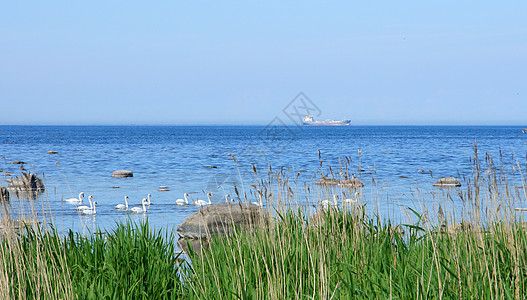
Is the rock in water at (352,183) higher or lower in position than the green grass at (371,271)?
higher

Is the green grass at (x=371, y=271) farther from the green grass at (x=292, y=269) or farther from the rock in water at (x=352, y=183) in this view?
the rock in water at (x=352, y=183)

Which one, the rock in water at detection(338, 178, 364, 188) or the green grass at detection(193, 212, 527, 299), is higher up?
the rock in water at detection(338, 178, 364, 188)

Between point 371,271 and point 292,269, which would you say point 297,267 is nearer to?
point 292,269

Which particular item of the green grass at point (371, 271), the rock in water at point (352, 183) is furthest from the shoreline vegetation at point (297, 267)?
the rock in water at point (352, 183)

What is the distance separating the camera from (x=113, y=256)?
4.96 m

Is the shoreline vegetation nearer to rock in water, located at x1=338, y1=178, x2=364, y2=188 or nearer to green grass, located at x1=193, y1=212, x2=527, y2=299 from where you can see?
green grass, located at x1=193, y1=212, x2=527, y2=299

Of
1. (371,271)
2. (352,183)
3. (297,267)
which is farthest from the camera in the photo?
(352,183)

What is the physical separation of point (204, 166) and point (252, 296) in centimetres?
2495

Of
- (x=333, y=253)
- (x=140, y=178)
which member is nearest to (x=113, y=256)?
(x=333, y=253)

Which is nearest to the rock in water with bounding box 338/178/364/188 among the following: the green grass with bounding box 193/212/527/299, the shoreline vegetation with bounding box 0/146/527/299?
the shoreline vegetation with bounding box 0/146/527/299

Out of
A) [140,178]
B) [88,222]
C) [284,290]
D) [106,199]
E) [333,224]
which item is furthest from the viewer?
[140,178]

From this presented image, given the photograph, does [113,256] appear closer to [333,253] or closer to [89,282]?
[89,282]

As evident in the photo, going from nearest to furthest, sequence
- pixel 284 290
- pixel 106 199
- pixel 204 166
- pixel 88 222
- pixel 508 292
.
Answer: pixel 508 292
pixel 284 290
pixel 88 222
pixel 106 199
pixel 204 166

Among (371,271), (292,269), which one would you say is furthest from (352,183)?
(292,269)
